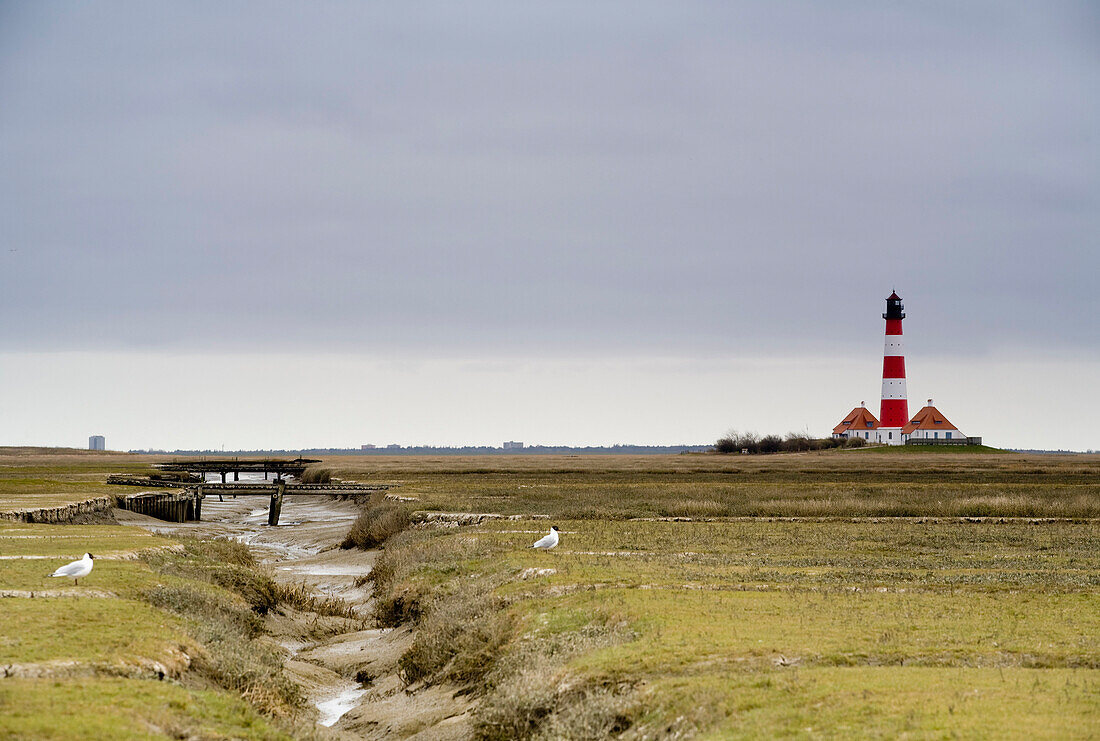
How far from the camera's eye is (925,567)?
2911cm

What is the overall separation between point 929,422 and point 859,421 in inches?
536

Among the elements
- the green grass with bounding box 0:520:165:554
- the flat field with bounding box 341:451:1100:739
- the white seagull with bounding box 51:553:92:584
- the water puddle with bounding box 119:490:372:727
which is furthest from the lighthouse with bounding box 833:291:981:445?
the white seagull with bounding box 51:553:92:584

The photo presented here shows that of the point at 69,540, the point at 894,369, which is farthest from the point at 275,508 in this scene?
the point at 894,369

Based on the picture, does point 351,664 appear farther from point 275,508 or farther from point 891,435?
point 891,435

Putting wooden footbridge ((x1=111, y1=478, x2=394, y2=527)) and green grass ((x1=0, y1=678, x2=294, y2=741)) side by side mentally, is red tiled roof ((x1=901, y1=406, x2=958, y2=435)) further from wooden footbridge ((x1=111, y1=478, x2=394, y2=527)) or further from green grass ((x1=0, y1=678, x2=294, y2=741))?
green grass ((x1=0, y1=678, x2=294, y2=741))

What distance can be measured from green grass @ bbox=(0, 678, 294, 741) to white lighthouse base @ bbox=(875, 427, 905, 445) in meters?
155

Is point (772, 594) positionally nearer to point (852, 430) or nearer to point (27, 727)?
point (27, 727)

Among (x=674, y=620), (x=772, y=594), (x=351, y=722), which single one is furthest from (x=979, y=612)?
(x=351, y=722)

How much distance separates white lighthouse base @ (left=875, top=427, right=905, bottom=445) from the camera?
525 feet

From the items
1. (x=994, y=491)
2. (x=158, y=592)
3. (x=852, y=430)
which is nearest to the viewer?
(x=158, y=592)

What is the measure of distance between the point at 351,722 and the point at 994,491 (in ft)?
187

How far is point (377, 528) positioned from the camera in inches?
1849

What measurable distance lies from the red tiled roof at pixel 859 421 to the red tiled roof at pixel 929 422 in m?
Result: 6.76

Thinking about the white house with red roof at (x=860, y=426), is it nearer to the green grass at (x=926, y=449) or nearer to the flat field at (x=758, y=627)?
the green grass at (x=926, y=449)
